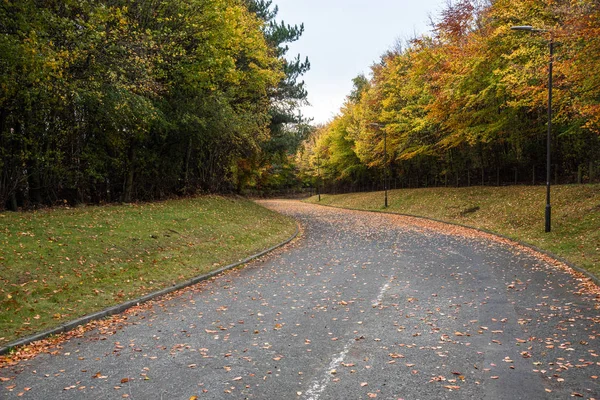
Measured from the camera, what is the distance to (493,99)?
88.0ft

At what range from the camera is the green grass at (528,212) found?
45.5 feet

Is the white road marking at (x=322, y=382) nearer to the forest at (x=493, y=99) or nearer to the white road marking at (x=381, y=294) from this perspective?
the white road marking at (x=381, y=294)

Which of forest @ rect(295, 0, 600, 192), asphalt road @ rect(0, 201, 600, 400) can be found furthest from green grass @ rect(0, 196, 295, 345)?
forest @ rect(295, 0, 600, 192)

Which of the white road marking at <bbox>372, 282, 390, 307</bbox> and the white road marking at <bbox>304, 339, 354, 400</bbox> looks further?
the white road marking at <bbox>372, 282, 390, 307</bbox>

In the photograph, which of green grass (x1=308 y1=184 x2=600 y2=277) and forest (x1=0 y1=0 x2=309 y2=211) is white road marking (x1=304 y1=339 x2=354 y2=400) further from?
forest (x1=0 y1=0 x2=309 y2=211)

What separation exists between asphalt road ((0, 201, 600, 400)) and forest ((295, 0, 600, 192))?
30.9ft

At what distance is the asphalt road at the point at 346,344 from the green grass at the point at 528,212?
142 inches

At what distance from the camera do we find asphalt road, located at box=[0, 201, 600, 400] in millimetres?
4707

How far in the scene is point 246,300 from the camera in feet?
29.1

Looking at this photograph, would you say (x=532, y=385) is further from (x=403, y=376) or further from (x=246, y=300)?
(x=246, y=300)

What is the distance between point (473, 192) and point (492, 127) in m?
6.34

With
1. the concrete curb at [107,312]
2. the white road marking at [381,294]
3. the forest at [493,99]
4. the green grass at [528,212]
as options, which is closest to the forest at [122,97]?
the concrete curb at [107,312]

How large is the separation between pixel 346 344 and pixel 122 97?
1362 centimetres

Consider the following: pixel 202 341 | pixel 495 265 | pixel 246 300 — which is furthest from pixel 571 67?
pixel 202 341
